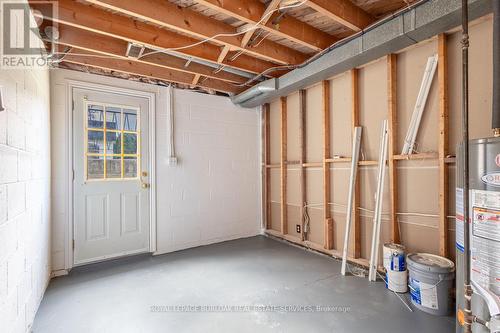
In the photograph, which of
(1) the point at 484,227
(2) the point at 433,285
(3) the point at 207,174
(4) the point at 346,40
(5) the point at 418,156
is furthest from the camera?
(3) the point at 207,174

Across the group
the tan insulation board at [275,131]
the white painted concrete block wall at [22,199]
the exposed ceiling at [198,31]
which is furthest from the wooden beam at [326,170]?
the white painted concrete block wall at [22,199]

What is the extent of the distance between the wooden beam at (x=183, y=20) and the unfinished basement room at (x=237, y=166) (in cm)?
2

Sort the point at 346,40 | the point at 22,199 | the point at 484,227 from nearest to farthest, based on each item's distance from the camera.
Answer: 1. the point at 484,227
2. the point at 22,199
3. the point at 346,40

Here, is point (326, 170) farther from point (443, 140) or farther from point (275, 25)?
point (275, 25)

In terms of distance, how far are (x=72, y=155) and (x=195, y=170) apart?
5.16 ft

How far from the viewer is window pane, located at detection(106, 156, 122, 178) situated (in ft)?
10.7

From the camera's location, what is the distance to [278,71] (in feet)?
11.7

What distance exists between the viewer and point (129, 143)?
3416mm

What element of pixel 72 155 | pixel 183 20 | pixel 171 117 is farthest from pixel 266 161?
pixel 72 155

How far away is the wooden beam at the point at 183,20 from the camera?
2074mm

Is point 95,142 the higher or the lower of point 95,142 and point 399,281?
the higher

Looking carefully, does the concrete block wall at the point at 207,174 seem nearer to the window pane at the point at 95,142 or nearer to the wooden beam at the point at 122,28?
the window pane at the point at 95,142

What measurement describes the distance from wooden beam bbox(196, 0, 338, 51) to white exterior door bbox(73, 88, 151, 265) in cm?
196

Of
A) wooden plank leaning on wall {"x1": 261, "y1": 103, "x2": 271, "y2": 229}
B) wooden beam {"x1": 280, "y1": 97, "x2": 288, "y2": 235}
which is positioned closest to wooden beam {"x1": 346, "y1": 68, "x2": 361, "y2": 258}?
wooden beam {"x1": 280, "y1": 97, "x2": 288, "y2": 235}
